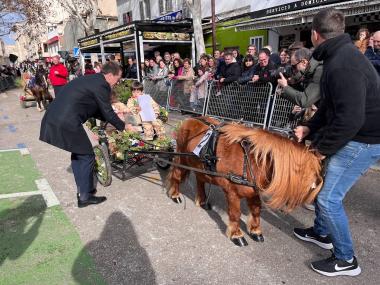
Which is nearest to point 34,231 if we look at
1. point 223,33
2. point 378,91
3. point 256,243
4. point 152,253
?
point 152,253

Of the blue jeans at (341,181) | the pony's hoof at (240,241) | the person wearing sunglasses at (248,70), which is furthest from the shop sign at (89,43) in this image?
the blue jeans at (341,181)

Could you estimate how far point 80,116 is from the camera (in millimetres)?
4020

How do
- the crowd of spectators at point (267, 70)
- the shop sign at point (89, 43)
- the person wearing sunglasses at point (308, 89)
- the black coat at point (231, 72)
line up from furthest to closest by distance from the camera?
the shop sign at point (89, 43), the black coat at point (231, 72), the crowd of spectators at point (267, 70), the person wearing sunglasses at point (308, 89)

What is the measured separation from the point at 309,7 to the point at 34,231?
9.83 metres

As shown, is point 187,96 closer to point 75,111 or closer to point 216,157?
point 75,111

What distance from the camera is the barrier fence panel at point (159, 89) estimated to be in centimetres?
982

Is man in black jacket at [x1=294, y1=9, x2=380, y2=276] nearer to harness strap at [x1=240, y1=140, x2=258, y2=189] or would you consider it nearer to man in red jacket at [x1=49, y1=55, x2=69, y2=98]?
harness strap at [x1=240, y1=140, x2=258, y2=189]

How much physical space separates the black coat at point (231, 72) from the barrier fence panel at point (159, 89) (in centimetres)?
289

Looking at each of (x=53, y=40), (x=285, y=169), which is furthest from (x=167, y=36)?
(x=53, y=40)

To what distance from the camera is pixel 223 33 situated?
14.8 meters

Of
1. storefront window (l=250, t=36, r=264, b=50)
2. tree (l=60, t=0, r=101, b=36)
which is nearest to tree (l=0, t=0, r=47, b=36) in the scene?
tree (l=60, t=0, r=101, b=36)

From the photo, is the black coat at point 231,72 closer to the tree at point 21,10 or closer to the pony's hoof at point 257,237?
the pony's hoof at point 257,237

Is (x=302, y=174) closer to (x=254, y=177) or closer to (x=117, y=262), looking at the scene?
(x=254, y=177)

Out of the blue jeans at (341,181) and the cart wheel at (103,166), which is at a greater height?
the blue jeans at (341,181)
